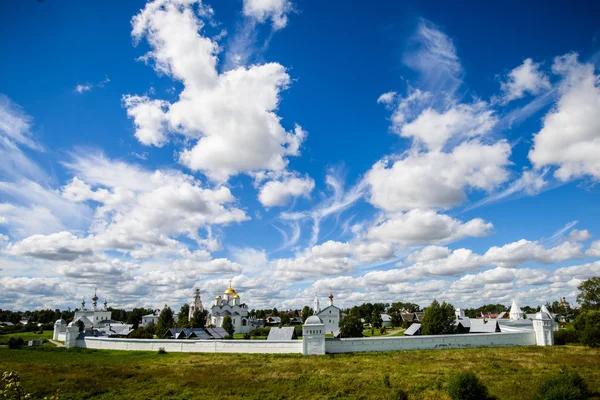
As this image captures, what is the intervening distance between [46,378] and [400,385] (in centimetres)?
2333

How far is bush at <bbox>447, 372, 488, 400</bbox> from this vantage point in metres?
19.5

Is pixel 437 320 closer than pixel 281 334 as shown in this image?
No

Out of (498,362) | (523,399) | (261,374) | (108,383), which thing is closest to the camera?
(523,399)

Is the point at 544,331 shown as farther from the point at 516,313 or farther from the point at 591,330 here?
the point at 516,313

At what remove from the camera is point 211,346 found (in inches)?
1537

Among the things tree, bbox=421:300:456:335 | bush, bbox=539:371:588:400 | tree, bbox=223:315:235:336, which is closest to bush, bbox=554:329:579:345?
tree, bbox=421:300:456:335

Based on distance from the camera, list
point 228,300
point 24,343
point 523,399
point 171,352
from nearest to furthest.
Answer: point 523,399 → point 171,352 → point 24,343 → point 228,300

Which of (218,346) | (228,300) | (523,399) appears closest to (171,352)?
(218,346)

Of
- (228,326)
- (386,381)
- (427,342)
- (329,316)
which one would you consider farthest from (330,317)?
(386,381)

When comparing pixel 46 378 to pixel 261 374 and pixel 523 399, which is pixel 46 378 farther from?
pixel 523 399

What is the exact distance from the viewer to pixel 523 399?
61.6ft

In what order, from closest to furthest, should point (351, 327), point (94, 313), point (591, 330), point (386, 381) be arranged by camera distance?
point (386, 381) < point (591, 330) < point (351, 327) < point (94, 313)

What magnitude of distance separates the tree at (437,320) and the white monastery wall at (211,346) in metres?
18.1

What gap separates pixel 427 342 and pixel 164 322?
1560 inches
